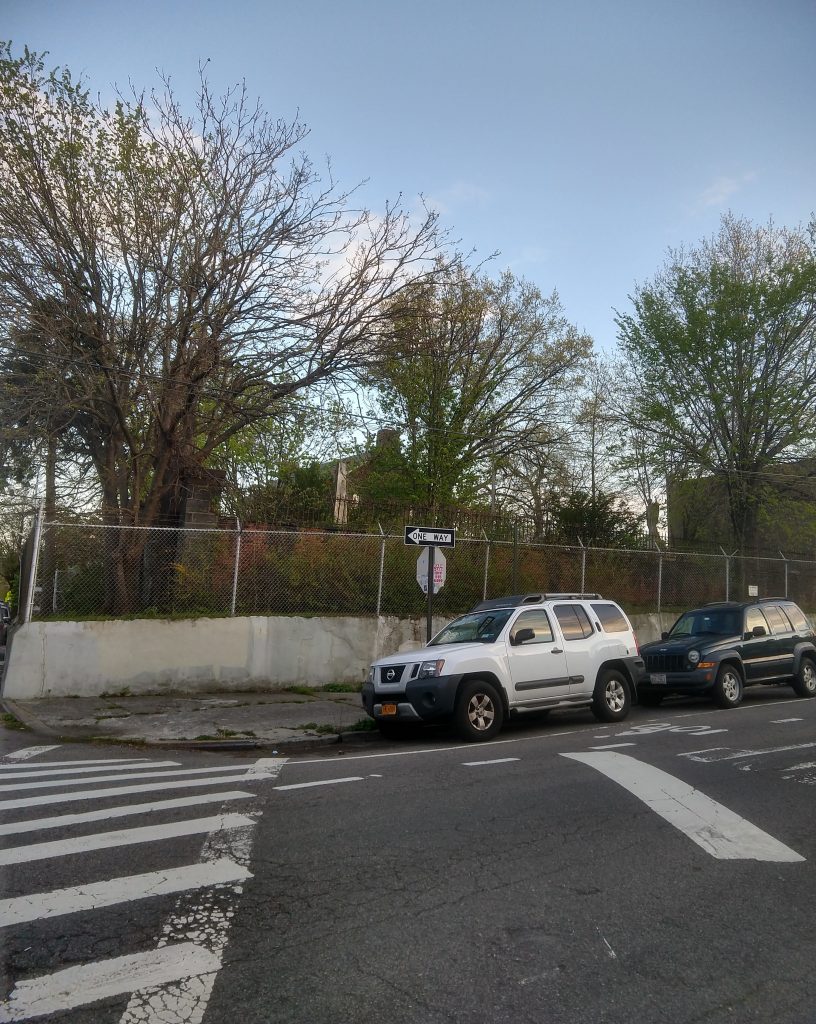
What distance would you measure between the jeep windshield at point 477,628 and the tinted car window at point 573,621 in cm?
88

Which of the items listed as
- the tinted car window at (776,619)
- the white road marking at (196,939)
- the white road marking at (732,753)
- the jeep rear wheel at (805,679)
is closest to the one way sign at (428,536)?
the white road marking at (732,753)

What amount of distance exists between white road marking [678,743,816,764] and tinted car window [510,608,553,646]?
8.92 feet

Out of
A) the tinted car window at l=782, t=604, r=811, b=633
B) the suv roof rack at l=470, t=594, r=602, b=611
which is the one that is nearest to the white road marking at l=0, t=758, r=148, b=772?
the suv roof rack at l=470, t=594, r=602, b=611

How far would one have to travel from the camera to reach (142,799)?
6906 millimetres

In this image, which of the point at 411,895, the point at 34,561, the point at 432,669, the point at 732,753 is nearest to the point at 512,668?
the point at 432,669

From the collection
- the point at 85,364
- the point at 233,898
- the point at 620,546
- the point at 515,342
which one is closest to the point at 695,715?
the point at 620,546

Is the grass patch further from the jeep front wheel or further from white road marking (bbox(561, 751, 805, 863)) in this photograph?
white road marking (bbox(561, 751, 805, 863))

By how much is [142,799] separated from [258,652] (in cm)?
816

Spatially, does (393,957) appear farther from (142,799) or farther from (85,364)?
(85,364)

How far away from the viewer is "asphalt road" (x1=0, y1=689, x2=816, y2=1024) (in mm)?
3553

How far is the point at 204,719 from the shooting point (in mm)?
11953

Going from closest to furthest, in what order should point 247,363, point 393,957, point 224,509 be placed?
1. point 393,957
2. point 247,363
3. point 224,509

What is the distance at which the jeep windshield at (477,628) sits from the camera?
37.3 feet

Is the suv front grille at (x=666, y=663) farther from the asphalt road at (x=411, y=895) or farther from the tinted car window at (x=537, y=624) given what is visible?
the asphalt road at (x=411, y=895)
